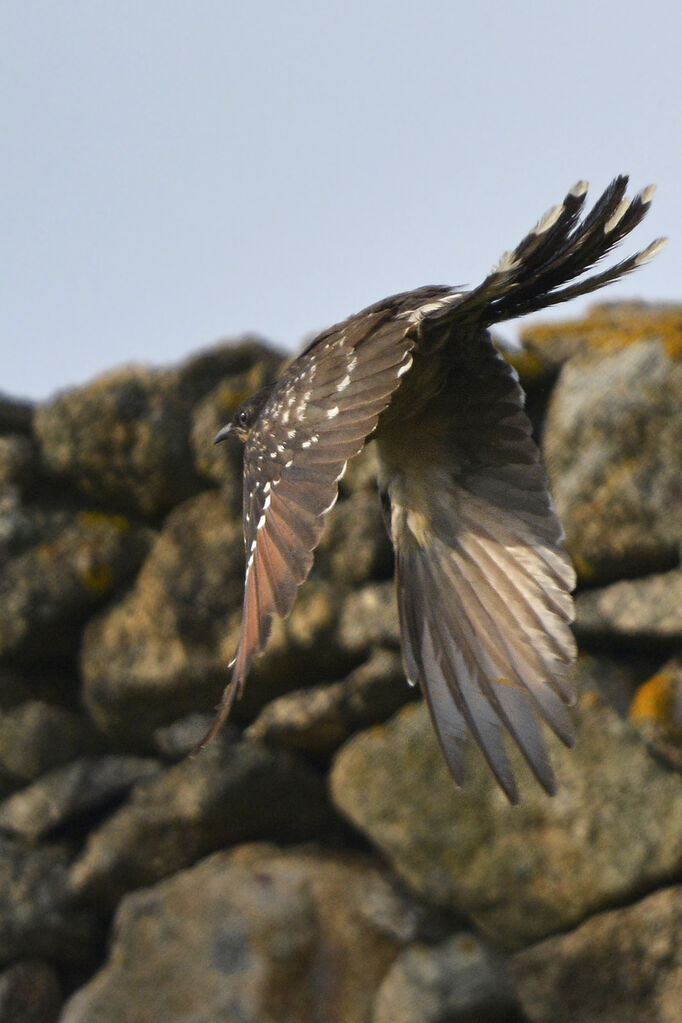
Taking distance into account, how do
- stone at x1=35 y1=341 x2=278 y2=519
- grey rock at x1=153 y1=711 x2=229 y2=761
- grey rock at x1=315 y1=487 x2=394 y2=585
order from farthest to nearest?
stone at x1=35 y1=341 x2=278 y2=519 → grey rock at x1=153 y1=711 x2=229 y2=761 → grey rock at x1=315 y1=487 x2=394 y2=585

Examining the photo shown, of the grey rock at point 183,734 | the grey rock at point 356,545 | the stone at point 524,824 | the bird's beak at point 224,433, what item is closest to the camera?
the bird's beak at point 224,433

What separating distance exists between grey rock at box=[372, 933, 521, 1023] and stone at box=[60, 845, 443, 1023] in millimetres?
91

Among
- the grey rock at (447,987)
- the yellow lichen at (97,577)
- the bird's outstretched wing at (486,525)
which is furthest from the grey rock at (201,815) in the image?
the bird's outstretched wing at (486,525)

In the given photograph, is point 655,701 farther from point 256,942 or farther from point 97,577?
point 97,577

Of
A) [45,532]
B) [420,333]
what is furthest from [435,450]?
[45,532]

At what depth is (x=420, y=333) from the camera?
404cm

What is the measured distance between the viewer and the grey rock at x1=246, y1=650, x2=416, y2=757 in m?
6.15

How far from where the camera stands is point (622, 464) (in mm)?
5879

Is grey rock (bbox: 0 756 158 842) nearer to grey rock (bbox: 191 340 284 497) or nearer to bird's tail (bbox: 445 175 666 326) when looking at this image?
grey rock (bbox: 191 340 284 497)

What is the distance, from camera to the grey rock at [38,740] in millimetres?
6793

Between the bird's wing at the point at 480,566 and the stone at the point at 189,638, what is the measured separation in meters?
1.55

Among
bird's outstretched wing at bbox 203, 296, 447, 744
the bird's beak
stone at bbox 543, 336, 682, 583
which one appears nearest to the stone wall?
stone at bbox 543, 336, 682, 583

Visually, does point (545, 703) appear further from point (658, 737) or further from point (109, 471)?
point (109, 471)

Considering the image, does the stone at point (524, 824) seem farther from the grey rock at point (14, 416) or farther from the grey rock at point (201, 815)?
the grey rock at point (14, 416)
